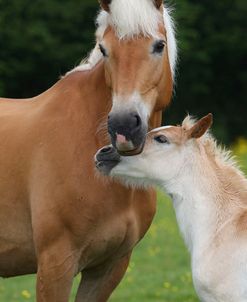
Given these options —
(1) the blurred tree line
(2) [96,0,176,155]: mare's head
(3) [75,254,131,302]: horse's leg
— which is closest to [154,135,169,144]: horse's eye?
(2) [96,0,176,155]: mare's head

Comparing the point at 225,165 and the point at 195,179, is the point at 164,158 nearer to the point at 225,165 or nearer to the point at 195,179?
the point at 195,179

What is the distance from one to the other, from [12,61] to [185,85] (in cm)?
601

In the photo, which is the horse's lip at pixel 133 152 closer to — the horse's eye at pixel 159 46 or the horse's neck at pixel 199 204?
the horse's neck at pixel 199 204

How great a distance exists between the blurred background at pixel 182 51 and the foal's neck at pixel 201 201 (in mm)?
18667

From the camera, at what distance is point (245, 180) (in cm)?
602

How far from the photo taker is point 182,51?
31.1 m

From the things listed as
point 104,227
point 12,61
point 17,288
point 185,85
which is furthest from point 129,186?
point 185,85

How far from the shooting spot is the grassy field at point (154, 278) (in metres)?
10.0

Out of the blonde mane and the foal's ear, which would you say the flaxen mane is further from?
the blonde mane

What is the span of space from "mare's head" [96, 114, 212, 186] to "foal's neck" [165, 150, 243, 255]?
4 cm

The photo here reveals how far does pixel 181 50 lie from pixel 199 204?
81.2 feet

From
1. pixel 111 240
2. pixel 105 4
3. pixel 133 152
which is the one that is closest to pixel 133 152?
pixel 133 152

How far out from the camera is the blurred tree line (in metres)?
29.3

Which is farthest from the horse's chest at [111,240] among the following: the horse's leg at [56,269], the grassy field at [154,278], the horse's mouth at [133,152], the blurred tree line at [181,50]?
the blurred tree line at [181,50]
